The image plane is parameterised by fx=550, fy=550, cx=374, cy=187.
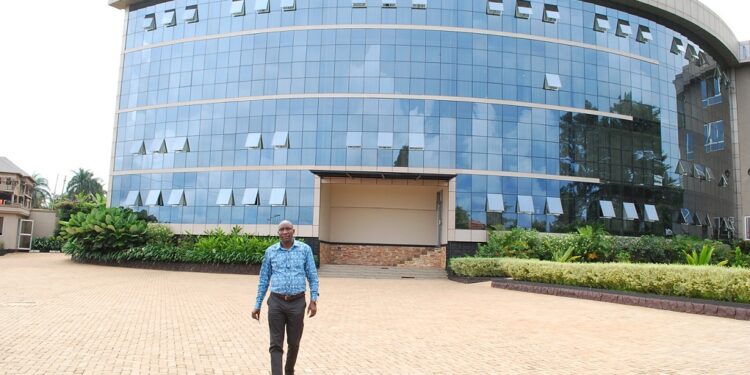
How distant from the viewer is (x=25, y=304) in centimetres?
1237

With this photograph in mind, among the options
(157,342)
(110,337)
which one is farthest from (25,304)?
(157,342)

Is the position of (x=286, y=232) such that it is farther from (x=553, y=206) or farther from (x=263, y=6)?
(x=263, y=6)

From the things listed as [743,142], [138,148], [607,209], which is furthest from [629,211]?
[138,148]

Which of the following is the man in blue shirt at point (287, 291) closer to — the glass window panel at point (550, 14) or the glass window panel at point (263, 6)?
the glass window panel at point (263, 6)

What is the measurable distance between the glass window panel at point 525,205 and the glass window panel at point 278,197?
11.8 m

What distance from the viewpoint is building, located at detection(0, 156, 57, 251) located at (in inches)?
1527

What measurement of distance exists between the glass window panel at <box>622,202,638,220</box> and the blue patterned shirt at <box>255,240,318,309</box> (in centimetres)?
2691

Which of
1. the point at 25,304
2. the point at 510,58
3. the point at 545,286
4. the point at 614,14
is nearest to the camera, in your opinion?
the point at 25,304

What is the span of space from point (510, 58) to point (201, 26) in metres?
17.1

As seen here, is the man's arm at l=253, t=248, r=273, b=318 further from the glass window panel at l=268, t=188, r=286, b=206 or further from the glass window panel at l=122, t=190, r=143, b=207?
the glass window panel at l=122, t=190, r=143, b=207

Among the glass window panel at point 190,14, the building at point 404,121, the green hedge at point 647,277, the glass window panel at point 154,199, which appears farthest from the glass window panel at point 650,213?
the glass window panel at point 190,14

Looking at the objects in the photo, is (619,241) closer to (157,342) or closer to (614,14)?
(614,14)

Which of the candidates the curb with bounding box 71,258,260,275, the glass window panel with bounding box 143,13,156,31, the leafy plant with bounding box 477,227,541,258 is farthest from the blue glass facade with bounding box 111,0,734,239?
the curb with bounding box 71,258,260,275

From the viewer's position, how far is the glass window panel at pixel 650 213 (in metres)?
29.8
